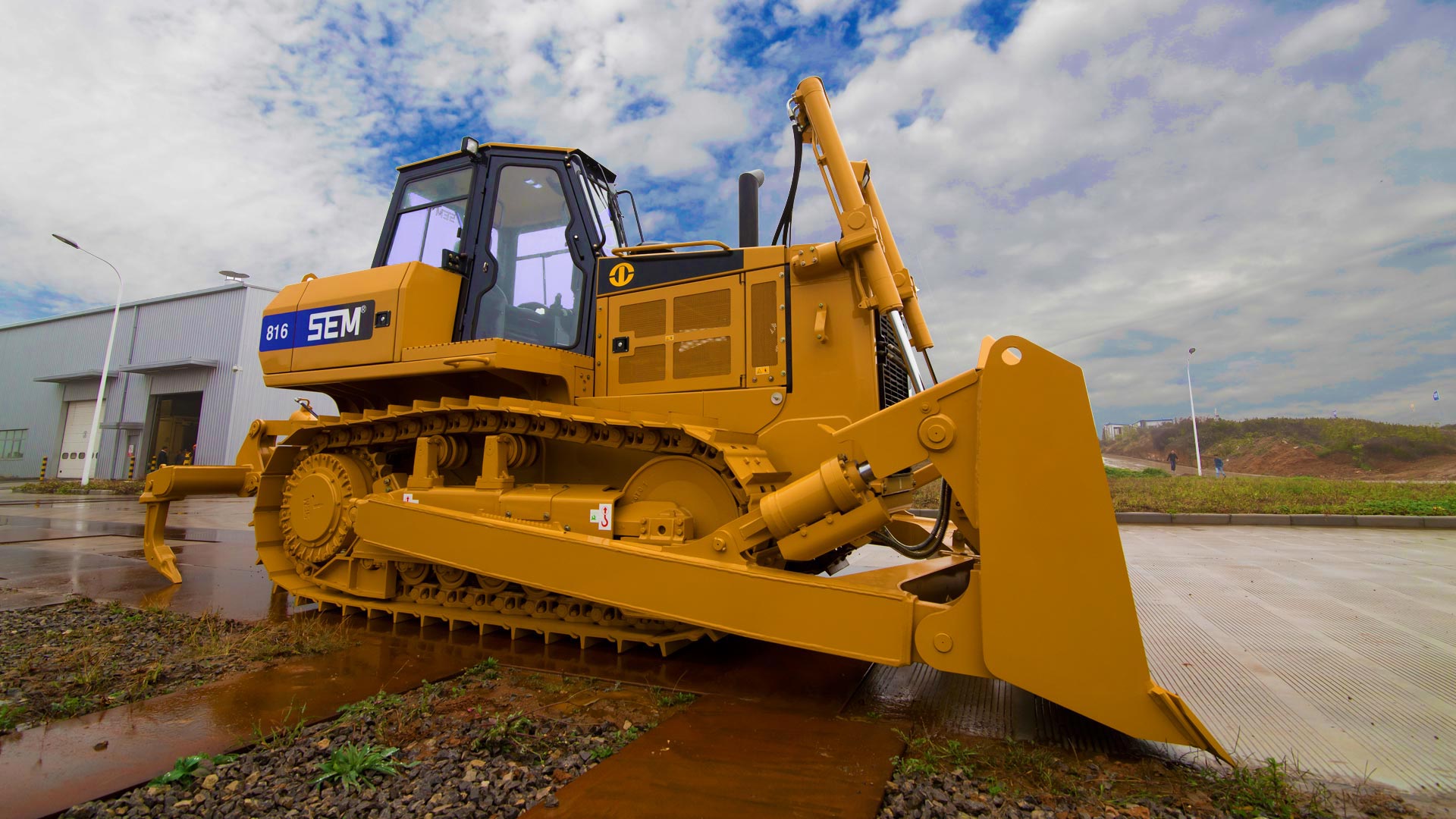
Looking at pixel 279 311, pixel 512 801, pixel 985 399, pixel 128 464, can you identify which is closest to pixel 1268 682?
pixel 985 399

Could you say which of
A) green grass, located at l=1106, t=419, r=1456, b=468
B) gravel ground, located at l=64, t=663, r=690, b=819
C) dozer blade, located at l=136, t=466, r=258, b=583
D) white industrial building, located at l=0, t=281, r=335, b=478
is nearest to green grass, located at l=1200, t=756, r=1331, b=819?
gravel ground, located at l=64, t=663, r=690, b=819

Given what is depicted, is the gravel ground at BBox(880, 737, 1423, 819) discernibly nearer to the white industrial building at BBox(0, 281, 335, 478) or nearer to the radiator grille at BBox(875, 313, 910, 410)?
the radiator grille at BBox(875, 313, 910, 410)

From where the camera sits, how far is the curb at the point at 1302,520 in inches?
406

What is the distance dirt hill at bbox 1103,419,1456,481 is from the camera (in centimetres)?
2689

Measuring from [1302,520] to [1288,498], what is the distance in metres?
2.83

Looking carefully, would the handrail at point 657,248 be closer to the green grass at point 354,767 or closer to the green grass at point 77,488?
the green grass at point 354,767

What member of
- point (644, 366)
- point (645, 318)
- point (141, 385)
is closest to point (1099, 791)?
point (644, 366)

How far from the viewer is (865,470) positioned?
311cm

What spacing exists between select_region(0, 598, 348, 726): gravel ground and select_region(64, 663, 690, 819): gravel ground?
48.8 inches

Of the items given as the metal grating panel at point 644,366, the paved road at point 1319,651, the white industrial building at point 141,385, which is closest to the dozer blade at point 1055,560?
the paved road at point 1319,651

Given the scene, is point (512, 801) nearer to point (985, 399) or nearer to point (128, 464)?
point (985, 399)

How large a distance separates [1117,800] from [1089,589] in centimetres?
72

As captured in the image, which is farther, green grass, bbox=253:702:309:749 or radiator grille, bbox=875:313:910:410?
radiator grille, bbox=875:313:910:410

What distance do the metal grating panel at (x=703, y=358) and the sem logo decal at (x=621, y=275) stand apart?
0.68 meters
